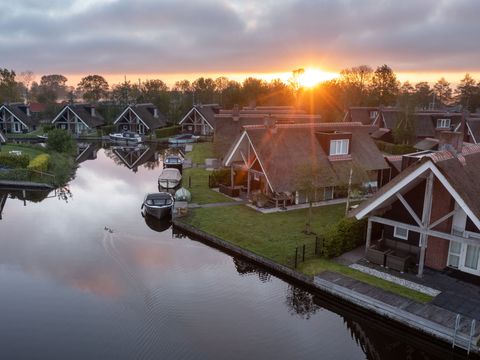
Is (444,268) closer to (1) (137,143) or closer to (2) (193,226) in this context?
(2) (193,226)

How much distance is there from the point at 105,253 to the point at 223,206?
9.14 meters

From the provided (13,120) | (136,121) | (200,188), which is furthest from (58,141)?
(13,120)

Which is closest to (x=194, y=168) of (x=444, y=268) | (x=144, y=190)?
(x=144, y=190)

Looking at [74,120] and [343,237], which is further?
[74,120]

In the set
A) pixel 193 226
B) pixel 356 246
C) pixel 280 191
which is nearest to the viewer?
pixel 356 246

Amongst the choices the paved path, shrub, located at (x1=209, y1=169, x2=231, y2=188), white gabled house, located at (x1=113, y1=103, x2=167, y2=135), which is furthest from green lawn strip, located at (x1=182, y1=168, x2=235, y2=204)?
white gabled house, located at (x1=113, y1=103, x2=167, y2=135)

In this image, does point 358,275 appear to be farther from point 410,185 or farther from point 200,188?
point 200,188

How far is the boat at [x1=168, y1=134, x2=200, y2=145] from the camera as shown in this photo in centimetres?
6988

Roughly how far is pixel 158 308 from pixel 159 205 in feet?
38.9

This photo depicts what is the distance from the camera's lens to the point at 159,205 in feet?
92.9

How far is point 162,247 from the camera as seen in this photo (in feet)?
77.9

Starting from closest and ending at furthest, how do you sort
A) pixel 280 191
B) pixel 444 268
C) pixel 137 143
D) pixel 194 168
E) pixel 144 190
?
1. pixel 444 268
2. pixel 280 191
3. pixel 144 190
4. pixel 194 168
5. pixel 137 143

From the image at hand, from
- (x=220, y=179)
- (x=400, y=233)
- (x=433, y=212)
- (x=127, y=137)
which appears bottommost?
(x=400, y=233)

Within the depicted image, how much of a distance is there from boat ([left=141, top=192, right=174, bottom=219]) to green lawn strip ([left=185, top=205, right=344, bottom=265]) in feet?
6.14
